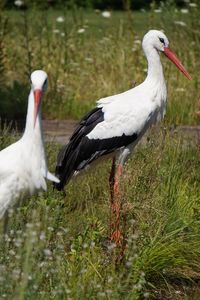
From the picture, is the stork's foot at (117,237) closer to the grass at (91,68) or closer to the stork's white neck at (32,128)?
the stork's white neck at (32,128)

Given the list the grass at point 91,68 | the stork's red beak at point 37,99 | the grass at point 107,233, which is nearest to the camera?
the grass at point 107,233

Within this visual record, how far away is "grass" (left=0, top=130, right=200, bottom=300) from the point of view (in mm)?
5641

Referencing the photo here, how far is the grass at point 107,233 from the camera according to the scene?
5.64 meters

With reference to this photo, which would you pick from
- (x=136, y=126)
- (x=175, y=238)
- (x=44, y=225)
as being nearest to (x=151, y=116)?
(x=136, y=126)

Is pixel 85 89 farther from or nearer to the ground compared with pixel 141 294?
nearer to the ground

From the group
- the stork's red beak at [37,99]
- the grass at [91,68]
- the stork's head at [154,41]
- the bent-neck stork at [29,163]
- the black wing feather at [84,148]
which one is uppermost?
the stork's red beak at [37,99]

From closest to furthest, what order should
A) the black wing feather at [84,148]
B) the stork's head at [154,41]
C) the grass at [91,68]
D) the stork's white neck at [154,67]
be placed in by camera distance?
the black wing feather at [84,148]
the stork's white neck at [154,67]
the stork's head at [154,41]
the grass at [91,68]

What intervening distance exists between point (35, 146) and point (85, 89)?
22.6 feet

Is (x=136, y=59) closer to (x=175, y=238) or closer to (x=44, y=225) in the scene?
(x=175, y=238)

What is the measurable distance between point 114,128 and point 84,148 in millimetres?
347

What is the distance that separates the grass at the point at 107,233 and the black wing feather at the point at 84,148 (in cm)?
18

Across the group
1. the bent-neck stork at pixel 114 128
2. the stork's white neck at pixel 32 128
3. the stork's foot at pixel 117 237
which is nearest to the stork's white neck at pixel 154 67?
the bent-neck stork at pixel 114 128

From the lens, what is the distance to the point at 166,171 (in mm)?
8023

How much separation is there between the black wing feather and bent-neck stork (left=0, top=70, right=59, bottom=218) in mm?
1047
